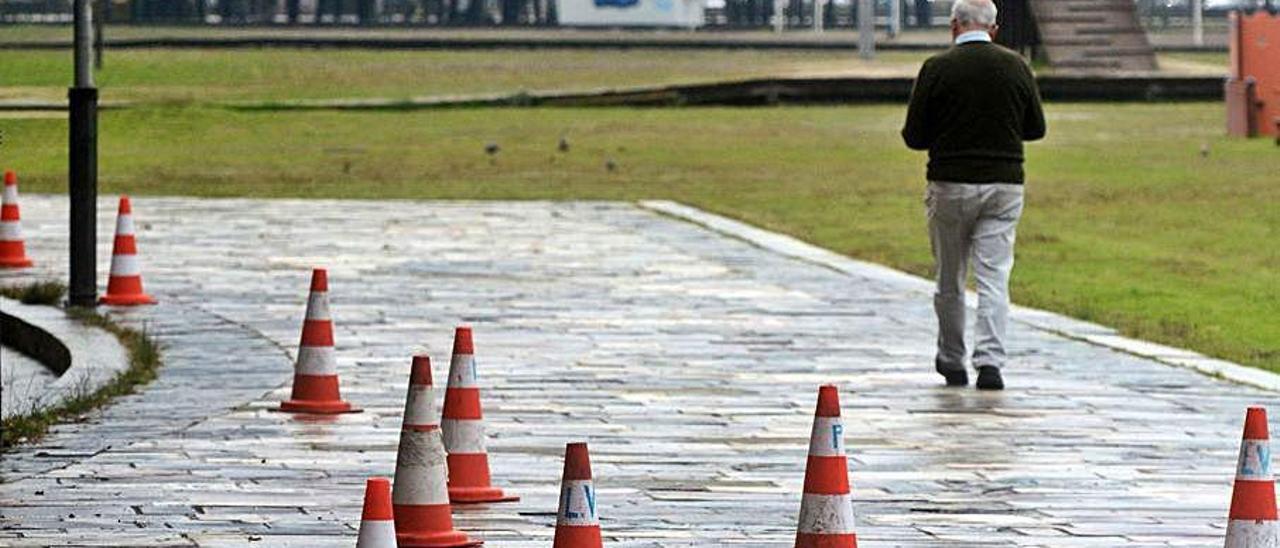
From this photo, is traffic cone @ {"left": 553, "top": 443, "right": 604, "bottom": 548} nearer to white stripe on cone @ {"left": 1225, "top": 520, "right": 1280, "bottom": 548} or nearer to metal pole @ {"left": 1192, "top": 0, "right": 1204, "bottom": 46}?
white stripe on cone @ {"left": 1225, "top": 520, "right": 1280, "bottom": 548}

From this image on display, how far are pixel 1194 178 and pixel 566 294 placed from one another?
1587 centimetres

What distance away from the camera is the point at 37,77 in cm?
1538

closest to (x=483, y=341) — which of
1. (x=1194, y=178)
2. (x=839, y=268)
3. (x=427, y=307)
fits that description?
(x=427, y=307)

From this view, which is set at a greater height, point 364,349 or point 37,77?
point 37,77

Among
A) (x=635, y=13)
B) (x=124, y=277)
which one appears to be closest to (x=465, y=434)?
(x=124, y=277)

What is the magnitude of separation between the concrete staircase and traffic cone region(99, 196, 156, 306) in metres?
45.6

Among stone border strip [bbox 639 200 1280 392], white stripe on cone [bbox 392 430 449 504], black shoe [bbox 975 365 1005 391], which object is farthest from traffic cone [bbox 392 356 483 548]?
stone border strip [bbox 639 200 1280 392]

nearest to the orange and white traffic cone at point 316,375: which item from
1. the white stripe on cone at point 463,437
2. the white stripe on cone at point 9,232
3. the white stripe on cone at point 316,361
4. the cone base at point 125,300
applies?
the white stripe on cone at point 316,361

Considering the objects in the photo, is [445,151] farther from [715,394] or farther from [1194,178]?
[715,394]

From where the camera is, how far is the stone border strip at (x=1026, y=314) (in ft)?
43.3

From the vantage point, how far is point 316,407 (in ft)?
37.3

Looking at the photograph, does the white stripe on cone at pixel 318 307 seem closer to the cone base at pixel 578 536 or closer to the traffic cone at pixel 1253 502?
the cone base at pixel 578 536

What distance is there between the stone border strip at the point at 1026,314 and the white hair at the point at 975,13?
1.91 metres

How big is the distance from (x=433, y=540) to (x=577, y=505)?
129cm
